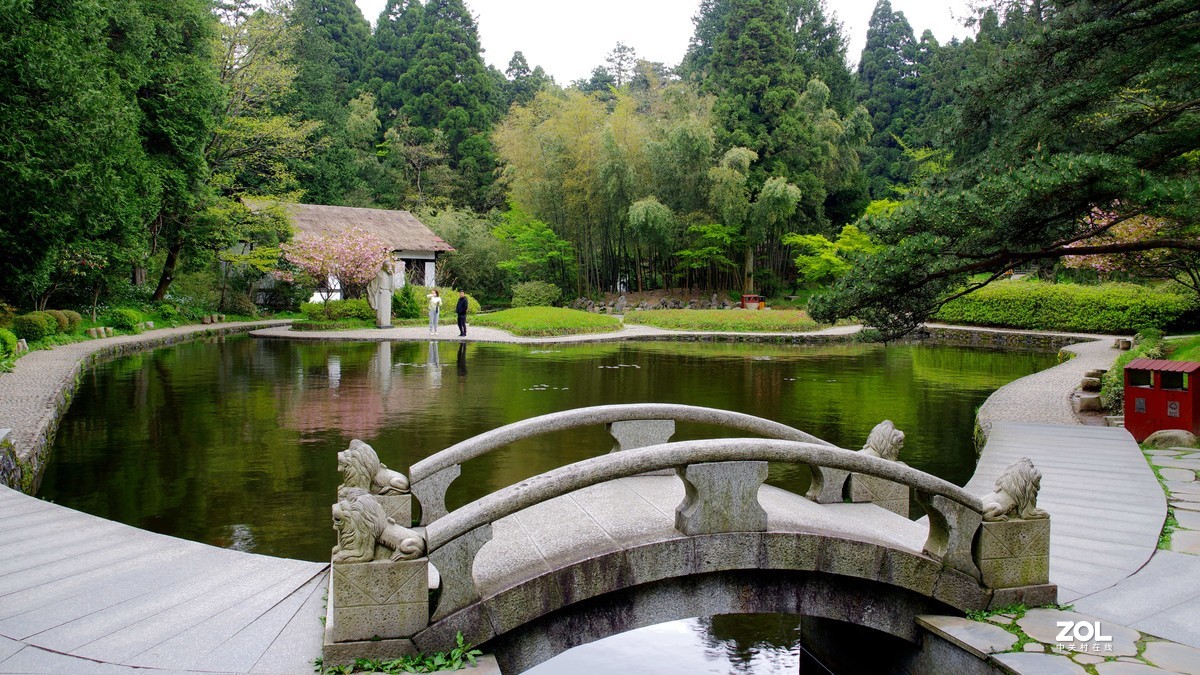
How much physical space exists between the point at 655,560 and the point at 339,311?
2728 cm

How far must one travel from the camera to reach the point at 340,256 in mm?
29484

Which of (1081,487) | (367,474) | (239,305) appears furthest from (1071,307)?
(239,305)

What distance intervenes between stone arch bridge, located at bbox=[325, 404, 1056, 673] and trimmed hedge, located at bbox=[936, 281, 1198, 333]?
23514 millimetres

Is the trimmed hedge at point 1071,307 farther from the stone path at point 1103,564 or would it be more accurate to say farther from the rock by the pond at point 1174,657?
the rock by the pond at point 1174,657

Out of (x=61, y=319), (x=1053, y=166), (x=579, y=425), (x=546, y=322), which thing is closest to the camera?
(x=579, y=425)

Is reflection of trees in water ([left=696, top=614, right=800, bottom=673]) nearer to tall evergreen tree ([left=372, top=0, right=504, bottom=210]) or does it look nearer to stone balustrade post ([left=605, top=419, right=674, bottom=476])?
stone balustrade post ([left=605, top=419, right=674, bottom=476])

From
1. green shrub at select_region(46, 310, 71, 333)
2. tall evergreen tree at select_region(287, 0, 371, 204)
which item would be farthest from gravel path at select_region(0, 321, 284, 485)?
tall evergreen tree at select_region(287, 0, 371, 204)

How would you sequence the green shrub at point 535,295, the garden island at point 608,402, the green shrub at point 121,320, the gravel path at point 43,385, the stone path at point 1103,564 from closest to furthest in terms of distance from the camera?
the stone path at point 1103,564 → the garden island at point 608,402 → the gravel path at point 43,385 → the green shrub at point 121,320 → the green shrub at point 535,295

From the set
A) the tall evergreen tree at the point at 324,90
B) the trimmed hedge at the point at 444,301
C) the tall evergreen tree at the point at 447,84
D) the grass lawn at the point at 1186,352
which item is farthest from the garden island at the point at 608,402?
the tall evergreen tree at the point at 447,84

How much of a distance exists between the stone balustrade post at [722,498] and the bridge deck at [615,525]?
5.3 inches

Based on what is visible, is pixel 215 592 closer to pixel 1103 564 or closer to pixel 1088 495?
pixel 1103 564

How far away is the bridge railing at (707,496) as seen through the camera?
11.7 feet

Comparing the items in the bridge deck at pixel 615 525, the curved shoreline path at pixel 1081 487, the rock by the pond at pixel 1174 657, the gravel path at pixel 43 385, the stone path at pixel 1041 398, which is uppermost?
the bridge deck at pixel 615 525

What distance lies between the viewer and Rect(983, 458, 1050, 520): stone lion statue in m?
A: 4.33
